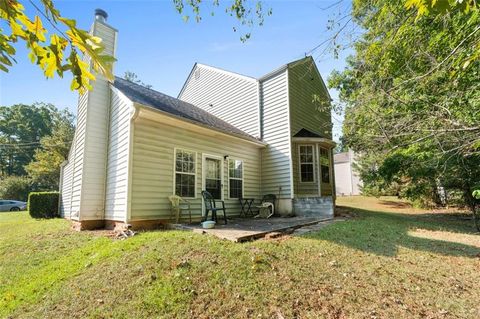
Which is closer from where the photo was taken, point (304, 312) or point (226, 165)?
point (304, 312)

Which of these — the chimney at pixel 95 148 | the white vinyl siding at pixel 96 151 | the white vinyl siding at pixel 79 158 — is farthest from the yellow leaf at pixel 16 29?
the white vinyl siding at pixel 79 158

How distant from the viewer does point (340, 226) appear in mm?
7348

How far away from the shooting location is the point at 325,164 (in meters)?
11.4

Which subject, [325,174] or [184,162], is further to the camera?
[325,174]

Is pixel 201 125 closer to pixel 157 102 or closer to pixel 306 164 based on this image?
pixel 157 102

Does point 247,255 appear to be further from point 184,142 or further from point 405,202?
point 405,202

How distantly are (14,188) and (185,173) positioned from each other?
29.7m

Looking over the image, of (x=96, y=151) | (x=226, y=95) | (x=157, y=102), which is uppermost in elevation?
(x=226, y=95)

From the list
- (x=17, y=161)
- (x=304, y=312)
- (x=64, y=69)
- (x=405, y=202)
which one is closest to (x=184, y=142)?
(x=304, y=312)

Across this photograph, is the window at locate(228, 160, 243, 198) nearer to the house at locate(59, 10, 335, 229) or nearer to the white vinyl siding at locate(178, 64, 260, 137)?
the house at locate(59, 10, 335, 229)

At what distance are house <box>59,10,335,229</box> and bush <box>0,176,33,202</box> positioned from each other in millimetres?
21093

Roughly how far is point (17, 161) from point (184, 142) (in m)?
47.3

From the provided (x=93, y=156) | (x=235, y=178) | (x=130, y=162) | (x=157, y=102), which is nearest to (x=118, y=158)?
(x=130, y=162)

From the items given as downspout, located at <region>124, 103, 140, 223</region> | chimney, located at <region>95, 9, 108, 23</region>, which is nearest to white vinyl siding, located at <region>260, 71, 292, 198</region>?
downspout, located at <region>124, 103, 140, 223</region>
